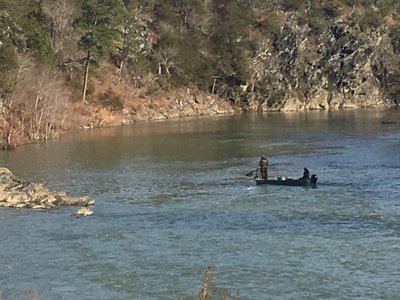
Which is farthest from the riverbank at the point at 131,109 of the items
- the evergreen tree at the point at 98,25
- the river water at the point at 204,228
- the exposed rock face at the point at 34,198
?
the exposed rock face at the point at 34,198

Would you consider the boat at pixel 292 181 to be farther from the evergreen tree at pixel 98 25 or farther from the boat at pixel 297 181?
the evergreen tree at pixel 98 25

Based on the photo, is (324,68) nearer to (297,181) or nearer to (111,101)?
(111,101)

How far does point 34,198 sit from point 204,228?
37.3 feet

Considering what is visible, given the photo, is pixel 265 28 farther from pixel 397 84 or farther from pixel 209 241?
pixel 209 241

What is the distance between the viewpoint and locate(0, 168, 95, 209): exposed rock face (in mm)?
38594

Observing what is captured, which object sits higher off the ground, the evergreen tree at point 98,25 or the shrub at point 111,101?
the evergreen tree at point 98,25

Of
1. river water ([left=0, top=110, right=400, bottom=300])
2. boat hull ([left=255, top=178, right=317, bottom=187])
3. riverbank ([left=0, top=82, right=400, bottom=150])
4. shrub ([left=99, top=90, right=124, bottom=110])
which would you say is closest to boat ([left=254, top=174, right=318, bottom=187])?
boat hull ([left=255, top=178, right=317, bottom=187])

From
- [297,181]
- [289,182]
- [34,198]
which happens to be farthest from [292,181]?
[34,198]

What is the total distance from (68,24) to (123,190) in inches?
2491

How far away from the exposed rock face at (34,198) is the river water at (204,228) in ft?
3.72

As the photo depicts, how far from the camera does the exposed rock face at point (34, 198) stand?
127 ft

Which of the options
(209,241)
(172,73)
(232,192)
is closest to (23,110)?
(232,192)

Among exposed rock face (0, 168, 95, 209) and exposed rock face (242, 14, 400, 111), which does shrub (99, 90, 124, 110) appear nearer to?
exposed rock face (242, 14, 400, 111)

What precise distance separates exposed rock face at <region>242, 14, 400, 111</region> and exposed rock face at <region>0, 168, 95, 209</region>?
97.7 meters
